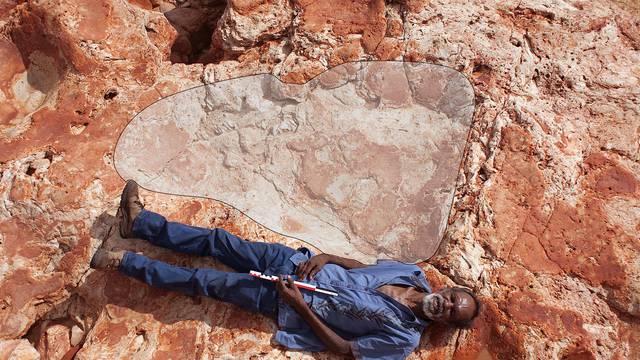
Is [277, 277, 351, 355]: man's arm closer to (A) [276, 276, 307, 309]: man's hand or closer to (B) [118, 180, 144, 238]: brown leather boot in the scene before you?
(A) [276, 276, 307, 309]: man's hand

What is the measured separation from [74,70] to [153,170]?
968 millimetres

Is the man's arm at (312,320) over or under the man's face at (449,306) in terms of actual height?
under

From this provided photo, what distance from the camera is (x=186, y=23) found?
517cm

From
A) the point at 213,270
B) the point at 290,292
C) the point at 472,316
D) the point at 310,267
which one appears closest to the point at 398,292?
the point at 472,316

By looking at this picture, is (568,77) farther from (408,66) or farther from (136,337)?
(136,337)

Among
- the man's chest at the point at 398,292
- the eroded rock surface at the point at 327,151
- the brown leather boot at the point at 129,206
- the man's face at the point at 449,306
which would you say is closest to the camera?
the man's face at the point at 449,306

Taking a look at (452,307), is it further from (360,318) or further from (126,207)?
(126,207)

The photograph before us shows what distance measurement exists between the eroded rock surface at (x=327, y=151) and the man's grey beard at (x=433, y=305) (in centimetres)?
49

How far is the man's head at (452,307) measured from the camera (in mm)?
3016

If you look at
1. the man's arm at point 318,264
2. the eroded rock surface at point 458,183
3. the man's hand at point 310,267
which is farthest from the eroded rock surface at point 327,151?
the man's hand at point 310,267

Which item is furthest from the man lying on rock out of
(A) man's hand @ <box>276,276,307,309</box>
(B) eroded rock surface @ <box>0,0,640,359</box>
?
(B) eroded rock surface @ <box>0,0,640,359</box>

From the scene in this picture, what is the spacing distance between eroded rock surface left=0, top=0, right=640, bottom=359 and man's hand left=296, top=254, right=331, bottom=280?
37cm

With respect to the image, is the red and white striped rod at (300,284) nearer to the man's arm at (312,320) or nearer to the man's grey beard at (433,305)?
the man's arm at (312,320)

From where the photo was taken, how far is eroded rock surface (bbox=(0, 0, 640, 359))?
3.23 metres
